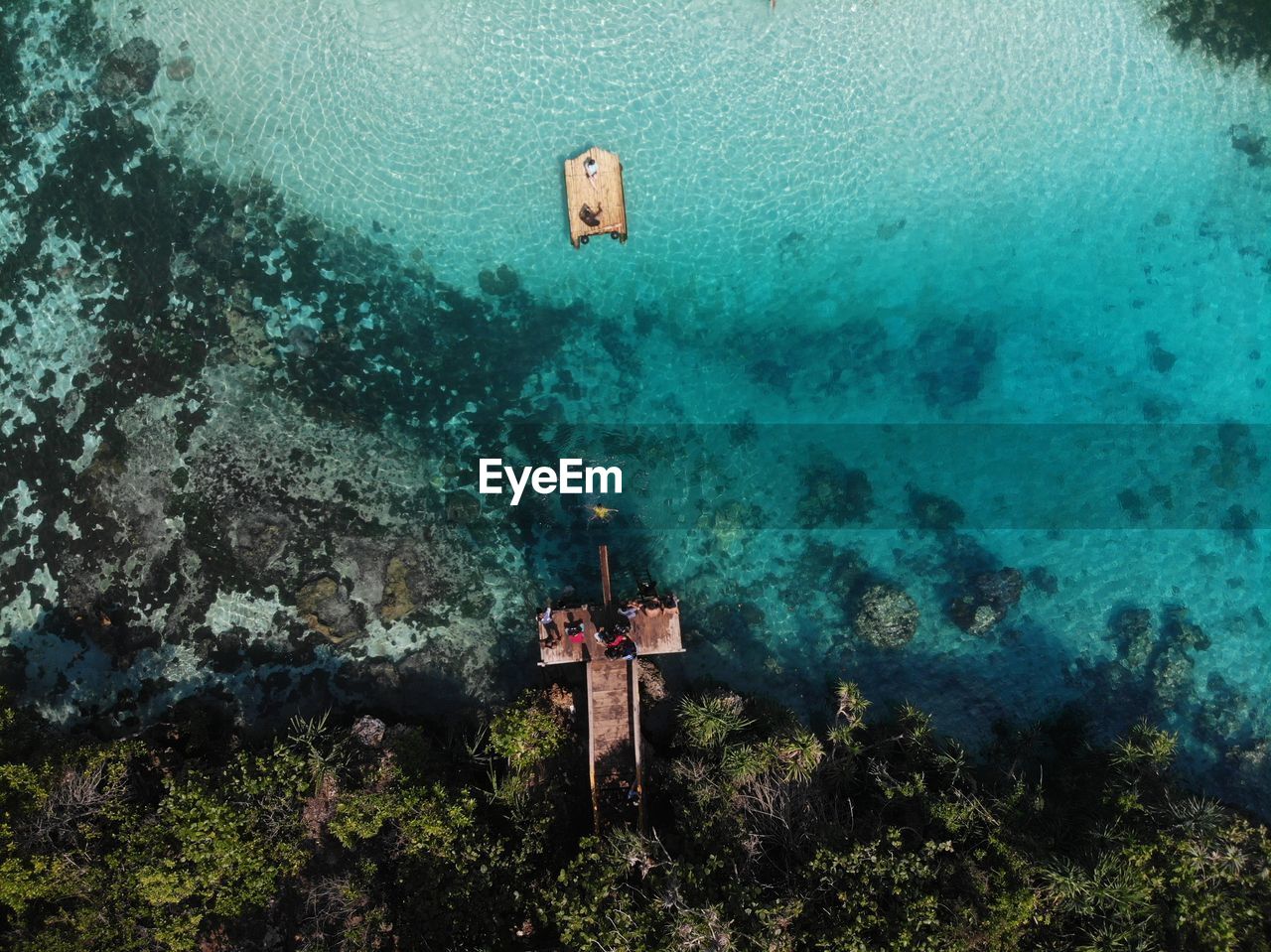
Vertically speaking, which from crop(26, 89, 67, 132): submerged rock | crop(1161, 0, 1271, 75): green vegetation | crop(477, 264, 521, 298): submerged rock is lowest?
crop(477, 264, 521, 298): submerged rock

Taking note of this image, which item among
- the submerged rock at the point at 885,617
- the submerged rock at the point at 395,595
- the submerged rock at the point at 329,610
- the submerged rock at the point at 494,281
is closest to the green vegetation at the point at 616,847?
→ the submerged rock at the point at 885,617

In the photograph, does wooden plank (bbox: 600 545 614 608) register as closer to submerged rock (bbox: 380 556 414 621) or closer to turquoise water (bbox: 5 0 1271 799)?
turquoise water (bbox: 5 0 1271 799)

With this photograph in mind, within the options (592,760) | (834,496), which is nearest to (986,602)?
(834,496)

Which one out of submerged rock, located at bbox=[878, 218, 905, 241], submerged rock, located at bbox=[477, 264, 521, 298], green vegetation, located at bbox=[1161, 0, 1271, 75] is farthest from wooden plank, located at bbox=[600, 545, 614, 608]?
green vegetation, located at bbox=[1161, 0, 1271, 75]

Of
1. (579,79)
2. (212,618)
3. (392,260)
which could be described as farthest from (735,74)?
(212,618)

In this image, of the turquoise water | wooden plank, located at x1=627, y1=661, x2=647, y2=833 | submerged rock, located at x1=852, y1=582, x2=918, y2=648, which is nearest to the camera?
wooden plank, located at x1=627, y1=661, x2=647, y2=833

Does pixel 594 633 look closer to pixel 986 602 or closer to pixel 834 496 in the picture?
pixel 834 496

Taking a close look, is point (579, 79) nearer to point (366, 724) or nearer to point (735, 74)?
point (735, 74)
